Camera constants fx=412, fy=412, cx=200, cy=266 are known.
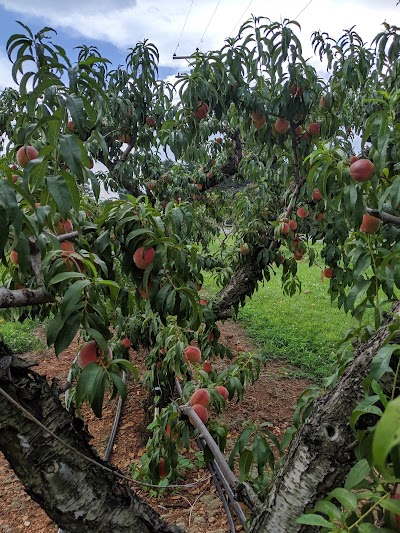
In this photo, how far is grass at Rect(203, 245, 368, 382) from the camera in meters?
4.09

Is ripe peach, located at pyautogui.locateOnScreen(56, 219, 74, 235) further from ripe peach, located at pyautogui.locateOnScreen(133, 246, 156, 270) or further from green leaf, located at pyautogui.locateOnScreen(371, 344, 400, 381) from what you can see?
green leaf, located at pyautogui.locateOnScreen(371, 344, 400, 381)

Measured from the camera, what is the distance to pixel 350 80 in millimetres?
2156

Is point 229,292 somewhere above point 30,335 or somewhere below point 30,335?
above

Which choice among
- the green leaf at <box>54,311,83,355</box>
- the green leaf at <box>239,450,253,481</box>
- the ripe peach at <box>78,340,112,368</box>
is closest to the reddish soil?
the green leaf at <box>239,450,253,481</box>

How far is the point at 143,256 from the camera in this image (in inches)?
41.4

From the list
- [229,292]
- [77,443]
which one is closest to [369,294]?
[77,443]

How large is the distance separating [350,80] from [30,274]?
1912 mm

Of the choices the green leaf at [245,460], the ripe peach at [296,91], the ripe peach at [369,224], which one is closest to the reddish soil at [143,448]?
the green leaf at [245,460]

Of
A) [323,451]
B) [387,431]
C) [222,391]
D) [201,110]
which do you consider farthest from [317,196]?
[387,431]

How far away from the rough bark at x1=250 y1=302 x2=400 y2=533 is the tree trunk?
1.15 ft

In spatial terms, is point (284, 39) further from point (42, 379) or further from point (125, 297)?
point (42, 379)

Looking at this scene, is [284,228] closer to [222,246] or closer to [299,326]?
Result: [222,246]

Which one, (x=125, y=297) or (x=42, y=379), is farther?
(x=125, y=297)

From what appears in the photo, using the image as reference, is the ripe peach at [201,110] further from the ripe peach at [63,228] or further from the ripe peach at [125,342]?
the ripe peach at [125,342]
